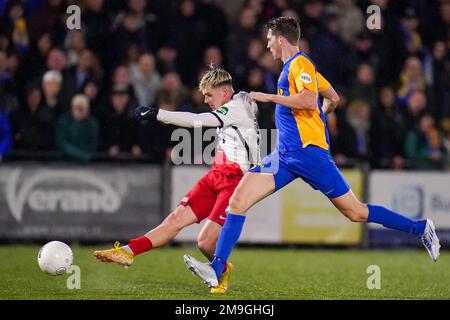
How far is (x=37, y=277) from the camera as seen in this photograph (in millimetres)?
9750

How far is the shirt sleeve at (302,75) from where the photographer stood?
27.8ft

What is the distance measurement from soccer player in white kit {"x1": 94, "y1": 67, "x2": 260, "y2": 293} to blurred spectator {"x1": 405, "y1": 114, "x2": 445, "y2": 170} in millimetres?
6795

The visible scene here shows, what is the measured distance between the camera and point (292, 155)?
8.68m

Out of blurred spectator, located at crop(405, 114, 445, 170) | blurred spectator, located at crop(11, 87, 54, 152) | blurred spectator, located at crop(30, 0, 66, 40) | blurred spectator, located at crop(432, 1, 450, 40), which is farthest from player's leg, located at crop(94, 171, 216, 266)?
blurred spectator, located at crop(432, 1, 450, 40)

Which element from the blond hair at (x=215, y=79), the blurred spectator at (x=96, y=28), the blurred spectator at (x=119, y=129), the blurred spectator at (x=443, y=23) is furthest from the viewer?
the blurred spectator at (x=443, y=23)

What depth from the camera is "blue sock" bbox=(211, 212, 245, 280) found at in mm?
8477

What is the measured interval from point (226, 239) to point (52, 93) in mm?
6256

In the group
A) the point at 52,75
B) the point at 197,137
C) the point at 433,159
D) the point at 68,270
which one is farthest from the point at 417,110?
the point at 68,270

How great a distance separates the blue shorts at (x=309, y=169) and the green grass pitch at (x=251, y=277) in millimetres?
985

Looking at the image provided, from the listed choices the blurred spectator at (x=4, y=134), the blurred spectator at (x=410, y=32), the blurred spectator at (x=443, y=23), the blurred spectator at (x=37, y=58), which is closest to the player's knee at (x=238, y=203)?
the blurred spectator at (x=4, y=134)

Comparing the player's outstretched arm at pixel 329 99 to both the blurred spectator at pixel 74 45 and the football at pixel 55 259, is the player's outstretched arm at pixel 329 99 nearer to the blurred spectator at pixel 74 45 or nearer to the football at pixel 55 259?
the football at pixel 55 259

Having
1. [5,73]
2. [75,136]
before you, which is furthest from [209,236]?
[5,73]

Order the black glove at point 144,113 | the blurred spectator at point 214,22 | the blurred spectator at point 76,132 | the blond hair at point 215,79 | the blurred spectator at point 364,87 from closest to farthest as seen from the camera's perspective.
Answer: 1. the black glove at point 144,113
2. the blond hair at point 215,79
3. the blurred spectator at point 76,132
4. the blurred spectator at point 364,87
5. the blurred spectator at point 214,22

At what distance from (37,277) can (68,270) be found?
3.16ft
